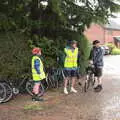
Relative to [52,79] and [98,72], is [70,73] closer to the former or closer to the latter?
[52,79]

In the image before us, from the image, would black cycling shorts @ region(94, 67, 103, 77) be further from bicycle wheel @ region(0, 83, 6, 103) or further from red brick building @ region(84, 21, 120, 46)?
red brick building @ region(84, 21, 120, 46)

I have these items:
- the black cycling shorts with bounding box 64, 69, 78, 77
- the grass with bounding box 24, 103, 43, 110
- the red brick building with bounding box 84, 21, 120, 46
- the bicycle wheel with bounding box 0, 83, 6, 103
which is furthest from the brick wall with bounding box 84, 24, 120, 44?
the grass with bounding box 24, 103, 43, 110

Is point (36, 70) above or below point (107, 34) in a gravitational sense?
above

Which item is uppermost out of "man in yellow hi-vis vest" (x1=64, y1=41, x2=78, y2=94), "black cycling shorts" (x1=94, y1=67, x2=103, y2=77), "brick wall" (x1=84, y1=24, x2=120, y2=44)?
"man in yellow hi-vis vest" (x1=64, y1=41, x2=78, y2=94)

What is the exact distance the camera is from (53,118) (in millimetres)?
8844

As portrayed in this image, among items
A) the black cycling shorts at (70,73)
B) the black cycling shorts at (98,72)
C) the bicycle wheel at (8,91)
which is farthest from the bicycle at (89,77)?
the bicycle wheel at (8,91)

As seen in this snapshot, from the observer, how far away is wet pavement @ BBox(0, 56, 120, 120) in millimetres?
9031

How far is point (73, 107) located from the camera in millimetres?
10094

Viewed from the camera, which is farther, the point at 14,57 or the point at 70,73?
the point at 70,73

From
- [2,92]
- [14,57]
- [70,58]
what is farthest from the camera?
[70,58]

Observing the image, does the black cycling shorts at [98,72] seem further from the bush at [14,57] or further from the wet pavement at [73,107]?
the bush at [14,57]

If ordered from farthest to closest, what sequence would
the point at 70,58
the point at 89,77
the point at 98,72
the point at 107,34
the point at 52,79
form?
1. the point at 107,34
2. the point at 89,77
3. the point at 52,79
4. the point at 98,72
5. the point at 70,58

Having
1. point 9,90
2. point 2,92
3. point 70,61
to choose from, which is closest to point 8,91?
point 9,90

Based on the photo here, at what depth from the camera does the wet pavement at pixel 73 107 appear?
356 inches
